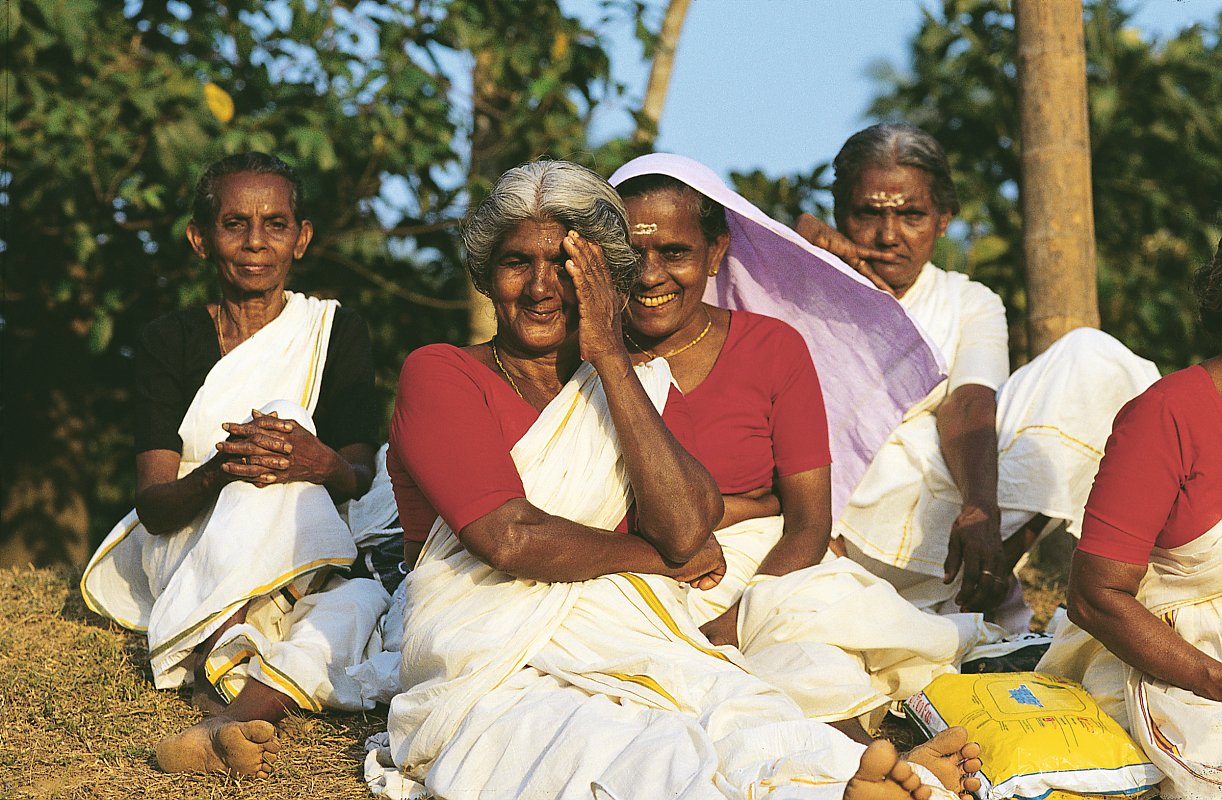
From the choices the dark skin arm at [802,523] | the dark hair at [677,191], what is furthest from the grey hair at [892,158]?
the dark skin arm at [802,523]

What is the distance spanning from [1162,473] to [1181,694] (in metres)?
0.56

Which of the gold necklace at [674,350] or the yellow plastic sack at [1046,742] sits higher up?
the gold necklace at [674,350]

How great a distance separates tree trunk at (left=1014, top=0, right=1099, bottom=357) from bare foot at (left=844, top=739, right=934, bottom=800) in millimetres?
3900

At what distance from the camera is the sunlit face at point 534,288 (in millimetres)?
3586

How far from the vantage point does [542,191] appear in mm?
3588

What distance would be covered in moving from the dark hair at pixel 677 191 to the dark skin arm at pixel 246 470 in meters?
1.36

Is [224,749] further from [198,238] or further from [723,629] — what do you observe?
[198,238]

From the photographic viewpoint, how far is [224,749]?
3688 mm

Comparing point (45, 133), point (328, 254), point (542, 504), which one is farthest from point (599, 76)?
point (542, 504)

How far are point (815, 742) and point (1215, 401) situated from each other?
134 cm

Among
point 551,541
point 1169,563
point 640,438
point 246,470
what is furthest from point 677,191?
point 1169,563

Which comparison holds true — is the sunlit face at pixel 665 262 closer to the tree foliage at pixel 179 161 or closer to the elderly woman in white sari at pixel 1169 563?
the elderly woman in white sari at pixel 1169 563

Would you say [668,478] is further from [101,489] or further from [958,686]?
[101,489]

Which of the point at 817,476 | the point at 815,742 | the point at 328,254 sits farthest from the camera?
the point at 328,254
